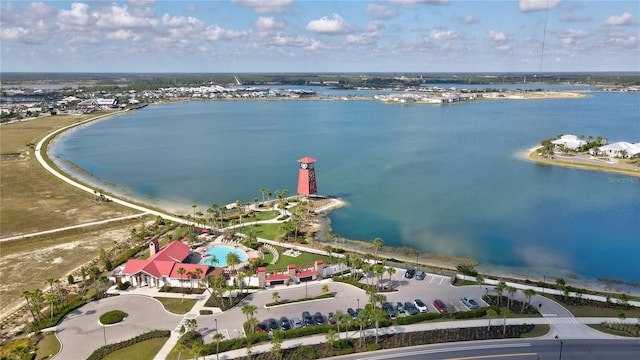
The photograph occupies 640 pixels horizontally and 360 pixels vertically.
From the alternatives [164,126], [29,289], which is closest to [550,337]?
[29,289]

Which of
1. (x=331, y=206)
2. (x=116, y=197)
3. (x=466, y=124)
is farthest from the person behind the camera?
(x=466, y=124)

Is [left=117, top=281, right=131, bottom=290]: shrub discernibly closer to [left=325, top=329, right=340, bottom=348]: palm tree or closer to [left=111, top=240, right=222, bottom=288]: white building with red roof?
[left=111, top=240, right=222, bottom=288]: white building with red roof

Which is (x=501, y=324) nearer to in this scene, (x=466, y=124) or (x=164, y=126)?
(x=466, y=124)

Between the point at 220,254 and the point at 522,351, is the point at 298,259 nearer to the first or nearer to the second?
the point at 220,254

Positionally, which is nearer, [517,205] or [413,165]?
[517,205]

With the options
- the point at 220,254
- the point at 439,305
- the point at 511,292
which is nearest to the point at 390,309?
the point at 439,305

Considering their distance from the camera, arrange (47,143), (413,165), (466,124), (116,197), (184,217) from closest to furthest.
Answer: (184,217), (116,197), (413,165), (47,143), (466,124)
